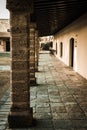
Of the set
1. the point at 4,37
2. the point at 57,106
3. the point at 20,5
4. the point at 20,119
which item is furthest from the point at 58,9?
the point at 4,37

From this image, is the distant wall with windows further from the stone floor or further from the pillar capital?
the pillar capital

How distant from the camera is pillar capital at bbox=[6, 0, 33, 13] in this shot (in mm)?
5566

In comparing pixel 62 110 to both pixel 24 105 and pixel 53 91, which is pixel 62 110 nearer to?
pixel 24 105

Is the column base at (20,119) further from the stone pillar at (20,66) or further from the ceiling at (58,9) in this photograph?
the ceiling at (58,9)

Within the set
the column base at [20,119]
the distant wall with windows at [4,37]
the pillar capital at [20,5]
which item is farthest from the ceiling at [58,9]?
the distant wall with windows at [4,37]

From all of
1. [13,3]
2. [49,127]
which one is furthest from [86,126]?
[13,3]

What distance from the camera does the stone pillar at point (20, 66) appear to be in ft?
18.6

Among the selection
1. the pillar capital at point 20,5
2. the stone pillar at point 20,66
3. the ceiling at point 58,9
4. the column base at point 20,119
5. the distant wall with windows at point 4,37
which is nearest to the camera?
the pillar capital at point 20,5

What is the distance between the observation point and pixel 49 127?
576cm

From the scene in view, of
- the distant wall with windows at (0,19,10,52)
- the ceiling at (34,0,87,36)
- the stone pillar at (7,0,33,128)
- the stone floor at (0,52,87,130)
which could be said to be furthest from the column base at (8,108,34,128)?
the distant wall with windows at (0,19,10,52)

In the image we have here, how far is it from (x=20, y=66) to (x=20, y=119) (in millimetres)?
1115

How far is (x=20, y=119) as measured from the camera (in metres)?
5.85

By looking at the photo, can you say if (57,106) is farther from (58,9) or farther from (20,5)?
(58,9)

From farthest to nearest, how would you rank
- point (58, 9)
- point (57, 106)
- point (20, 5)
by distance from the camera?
point (58, 9), point (57, 106), point (20, 5)
